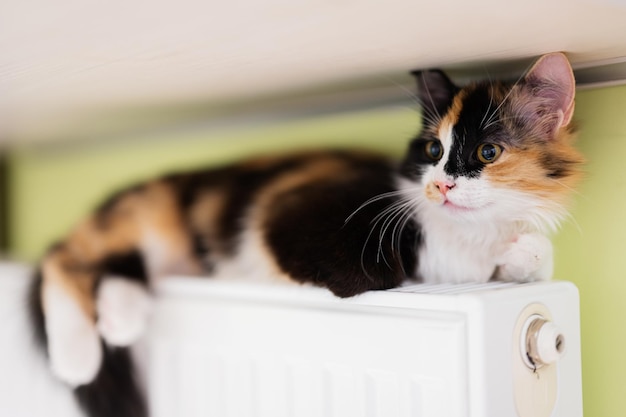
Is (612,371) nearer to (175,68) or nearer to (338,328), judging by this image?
(338,328)

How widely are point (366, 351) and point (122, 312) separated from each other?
449 millimetres

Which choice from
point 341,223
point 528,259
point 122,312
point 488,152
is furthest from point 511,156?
point 122,312

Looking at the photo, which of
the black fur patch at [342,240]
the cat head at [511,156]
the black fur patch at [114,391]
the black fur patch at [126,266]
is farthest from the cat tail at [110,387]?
the cat head at [511,156]

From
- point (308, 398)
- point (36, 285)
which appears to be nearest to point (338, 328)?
point (308, 398)

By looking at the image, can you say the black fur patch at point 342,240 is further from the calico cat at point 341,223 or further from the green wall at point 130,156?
the green wall at point 130,156

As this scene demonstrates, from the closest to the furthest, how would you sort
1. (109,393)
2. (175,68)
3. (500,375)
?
(500,375), (175,68), (109,393)

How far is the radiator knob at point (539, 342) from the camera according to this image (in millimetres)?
781

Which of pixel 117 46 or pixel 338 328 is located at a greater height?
pixel 117 46

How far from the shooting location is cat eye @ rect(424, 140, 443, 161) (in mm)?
913

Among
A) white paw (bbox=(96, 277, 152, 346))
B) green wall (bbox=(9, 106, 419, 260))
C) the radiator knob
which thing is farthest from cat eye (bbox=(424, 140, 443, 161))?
white paw (bbox=(96, 277, 152, 346))

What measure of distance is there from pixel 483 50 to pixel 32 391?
0.97m

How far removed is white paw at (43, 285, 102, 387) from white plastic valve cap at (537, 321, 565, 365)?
2.28 feet

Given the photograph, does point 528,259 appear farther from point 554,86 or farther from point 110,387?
point 110,387

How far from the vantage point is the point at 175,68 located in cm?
87
